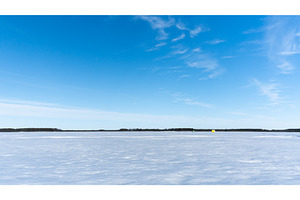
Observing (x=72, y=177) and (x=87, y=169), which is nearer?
(x=72, y=177)
